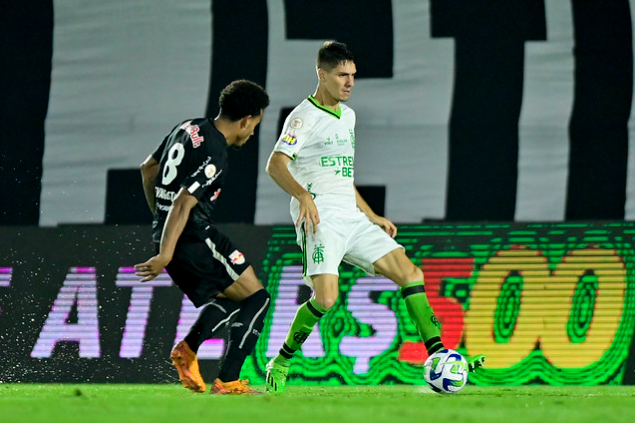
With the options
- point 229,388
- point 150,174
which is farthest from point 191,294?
point 150,174

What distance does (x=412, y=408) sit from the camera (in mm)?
4344

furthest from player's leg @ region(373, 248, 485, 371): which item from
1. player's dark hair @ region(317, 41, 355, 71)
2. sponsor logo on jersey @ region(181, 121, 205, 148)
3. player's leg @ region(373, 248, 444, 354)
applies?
sponsor logo on jersey @ region(181, 121, 205, 148)

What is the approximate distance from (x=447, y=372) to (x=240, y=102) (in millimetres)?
1673

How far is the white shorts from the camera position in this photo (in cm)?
588

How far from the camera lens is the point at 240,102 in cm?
552

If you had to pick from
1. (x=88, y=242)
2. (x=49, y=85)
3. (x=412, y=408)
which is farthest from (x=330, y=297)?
(x=49, y=85)

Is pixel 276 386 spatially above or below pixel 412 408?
below

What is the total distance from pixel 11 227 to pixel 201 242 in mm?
2643

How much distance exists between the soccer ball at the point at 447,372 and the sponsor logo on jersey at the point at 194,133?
5.12 feet

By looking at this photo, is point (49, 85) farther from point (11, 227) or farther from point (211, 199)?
point (211, 199)

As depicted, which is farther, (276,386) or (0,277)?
(0,277)

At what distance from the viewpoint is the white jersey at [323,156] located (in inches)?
236

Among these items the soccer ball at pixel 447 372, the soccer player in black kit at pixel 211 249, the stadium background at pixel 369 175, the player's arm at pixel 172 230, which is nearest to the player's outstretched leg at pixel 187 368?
the soccer player in black kit at pixel 211 249

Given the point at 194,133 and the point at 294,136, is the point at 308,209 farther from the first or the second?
the point at 194,133
